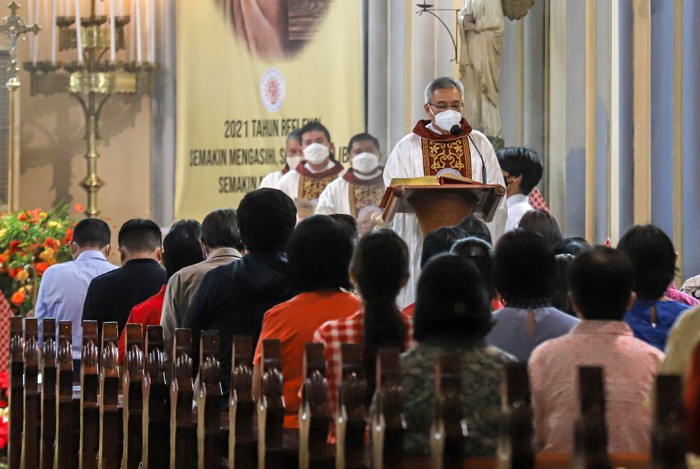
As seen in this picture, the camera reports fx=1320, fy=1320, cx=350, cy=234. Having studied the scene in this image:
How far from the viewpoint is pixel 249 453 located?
10.9 ft

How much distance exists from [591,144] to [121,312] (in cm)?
544

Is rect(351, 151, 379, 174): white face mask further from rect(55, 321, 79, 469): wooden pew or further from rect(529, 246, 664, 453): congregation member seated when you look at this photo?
rect(529, 246, 664, 453): congregation member seated

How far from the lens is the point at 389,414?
110 inches

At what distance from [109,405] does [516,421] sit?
1931 mm

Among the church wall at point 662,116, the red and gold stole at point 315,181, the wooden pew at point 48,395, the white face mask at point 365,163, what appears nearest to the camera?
the wooden pew at point 48,395

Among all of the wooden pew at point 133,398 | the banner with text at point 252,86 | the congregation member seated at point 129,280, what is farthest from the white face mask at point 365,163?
the wooden pew at point 133,398

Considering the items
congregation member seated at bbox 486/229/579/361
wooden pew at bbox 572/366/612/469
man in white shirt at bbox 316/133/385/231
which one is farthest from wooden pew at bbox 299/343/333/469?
man in white shirt at bbox 316/133/385/231

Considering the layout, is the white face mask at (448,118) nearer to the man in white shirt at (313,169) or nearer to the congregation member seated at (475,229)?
the congregation member seated at (475,229)

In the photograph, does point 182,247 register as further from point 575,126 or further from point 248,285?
point 575,126

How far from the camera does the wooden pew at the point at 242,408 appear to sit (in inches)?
130

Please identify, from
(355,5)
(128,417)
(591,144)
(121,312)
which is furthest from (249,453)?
(355,5)

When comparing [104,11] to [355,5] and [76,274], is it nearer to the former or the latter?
[355,5]

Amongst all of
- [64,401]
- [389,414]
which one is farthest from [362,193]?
[389,414]

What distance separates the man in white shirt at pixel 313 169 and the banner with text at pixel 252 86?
2.93 feet
